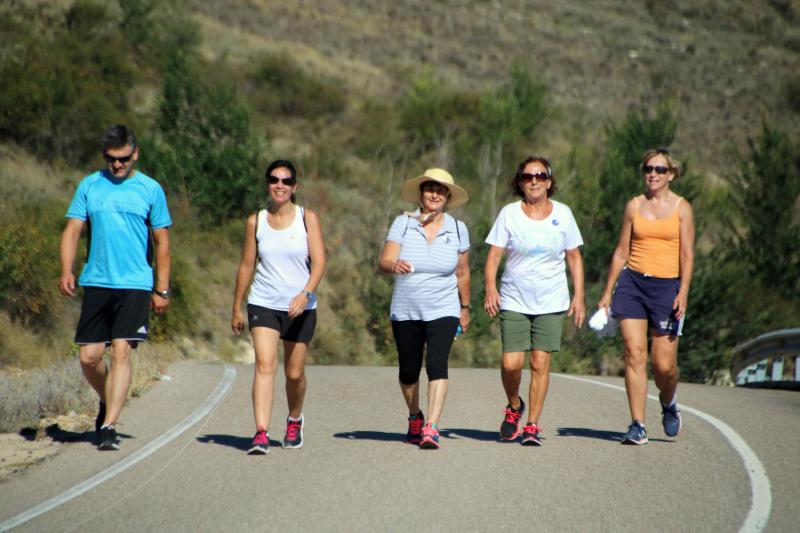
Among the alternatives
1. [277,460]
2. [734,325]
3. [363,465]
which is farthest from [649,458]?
[734,325]

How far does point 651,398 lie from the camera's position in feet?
42.2

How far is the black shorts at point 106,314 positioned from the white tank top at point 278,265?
861 millimetres

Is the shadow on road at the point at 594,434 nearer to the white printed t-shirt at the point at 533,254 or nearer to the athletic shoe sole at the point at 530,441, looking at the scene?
the athletic shoe sole at the point at 530,441

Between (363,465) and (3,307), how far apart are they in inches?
633

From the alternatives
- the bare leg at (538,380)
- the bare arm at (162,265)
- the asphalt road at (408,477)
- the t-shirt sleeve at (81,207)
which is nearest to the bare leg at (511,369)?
the bare leg at (538,380)

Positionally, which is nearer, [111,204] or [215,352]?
[111,204]

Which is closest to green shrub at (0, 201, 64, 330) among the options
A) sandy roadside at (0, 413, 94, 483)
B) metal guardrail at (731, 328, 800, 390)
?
sandy roadside at (0, 413, 94, 483)

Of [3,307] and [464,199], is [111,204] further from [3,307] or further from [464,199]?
[3,307]

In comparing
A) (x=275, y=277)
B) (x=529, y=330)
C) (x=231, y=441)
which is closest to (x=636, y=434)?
(x=529, y=330)

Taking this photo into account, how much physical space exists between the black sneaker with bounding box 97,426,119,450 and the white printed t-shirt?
303cm

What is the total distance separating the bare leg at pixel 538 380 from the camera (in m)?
8.83

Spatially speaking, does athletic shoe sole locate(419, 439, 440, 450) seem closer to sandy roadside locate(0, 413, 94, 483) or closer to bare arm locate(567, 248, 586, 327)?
bare arm locate(567, 248, 586, 327)

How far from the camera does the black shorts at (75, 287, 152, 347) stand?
8359 millimetres

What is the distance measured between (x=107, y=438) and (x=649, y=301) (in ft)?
13.7
